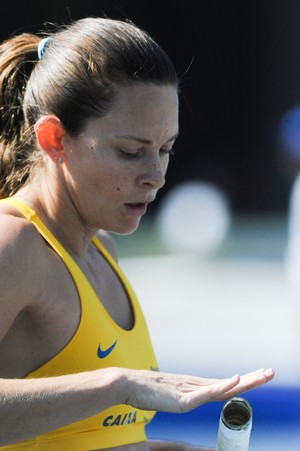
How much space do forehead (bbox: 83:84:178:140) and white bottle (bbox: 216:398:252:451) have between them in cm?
52

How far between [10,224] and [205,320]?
2484mm

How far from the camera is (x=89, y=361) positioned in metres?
1.49

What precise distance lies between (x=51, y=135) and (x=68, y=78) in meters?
0.11

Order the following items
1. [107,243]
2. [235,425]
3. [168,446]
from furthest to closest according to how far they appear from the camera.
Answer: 1. [107,243]
2. [168,446]
3. [235,425]

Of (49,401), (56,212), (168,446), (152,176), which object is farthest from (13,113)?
(168,446)

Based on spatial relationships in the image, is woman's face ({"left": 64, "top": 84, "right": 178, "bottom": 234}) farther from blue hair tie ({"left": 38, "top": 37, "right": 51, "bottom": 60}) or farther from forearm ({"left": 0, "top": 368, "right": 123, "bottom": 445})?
forearm ({"left": 0, "top": 368, "right": 123, "bottom": 445})

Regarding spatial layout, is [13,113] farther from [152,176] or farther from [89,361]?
[89,361]

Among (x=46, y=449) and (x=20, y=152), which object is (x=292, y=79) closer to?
(x=20, y=152)

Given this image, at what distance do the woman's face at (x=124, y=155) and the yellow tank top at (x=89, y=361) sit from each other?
12 centimetres

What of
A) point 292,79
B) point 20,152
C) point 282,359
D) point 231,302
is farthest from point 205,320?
point 20,152

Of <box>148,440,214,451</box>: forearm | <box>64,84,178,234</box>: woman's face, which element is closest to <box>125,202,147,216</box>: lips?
<box>64,84,178,234</box>: woman's face

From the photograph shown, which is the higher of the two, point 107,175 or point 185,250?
point 107,175

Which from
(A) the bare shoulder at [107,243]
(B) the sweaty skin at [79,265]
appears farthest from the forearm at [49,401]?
(A) the bare shoulder at [107,243]

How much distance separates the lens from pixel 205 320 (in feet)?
12.4
